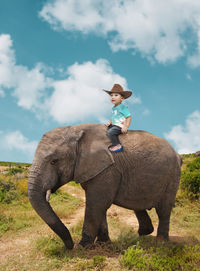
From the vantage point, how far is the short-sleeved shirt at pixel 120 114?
587cm

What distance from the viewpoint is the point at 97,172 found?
5203 mm

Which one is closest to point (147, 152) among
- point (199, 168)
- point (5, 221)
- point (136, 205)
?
point (136, 205)

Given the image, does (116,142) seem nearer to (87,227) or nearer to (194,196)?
(87,227)

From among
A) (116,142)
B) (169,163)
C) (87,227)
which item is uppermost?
(116,142)

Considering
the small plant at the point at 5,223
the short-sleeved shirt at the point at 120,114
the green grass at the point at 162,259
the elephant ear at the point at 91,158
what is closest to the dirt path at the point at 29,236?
the small plant at the point at 5,223

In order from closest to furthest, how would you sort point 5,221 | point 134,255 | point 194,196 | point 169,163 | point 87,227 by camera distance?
point 134,255, point 87,227, point 169,163, point 5,221, point 194,196

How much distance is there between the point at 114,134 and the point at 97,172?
0.91m

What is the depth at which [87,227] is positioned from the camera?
5426 millimetres

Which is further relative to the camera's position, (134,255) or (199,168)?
(199,168)

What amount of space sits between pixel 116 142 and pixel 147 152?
2.42 ft

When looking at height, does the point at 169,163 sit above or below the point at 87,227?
above

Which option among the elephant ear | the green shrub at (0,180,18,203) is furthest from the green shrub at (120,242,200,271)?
the green shrub at (0,180,18,203)

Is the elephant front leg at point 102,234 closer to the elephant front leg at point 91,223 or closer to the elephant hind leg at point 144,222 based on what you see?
the elephant front leg at point 91,223

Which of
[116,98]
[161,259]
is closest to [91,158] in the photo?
[116,98]
